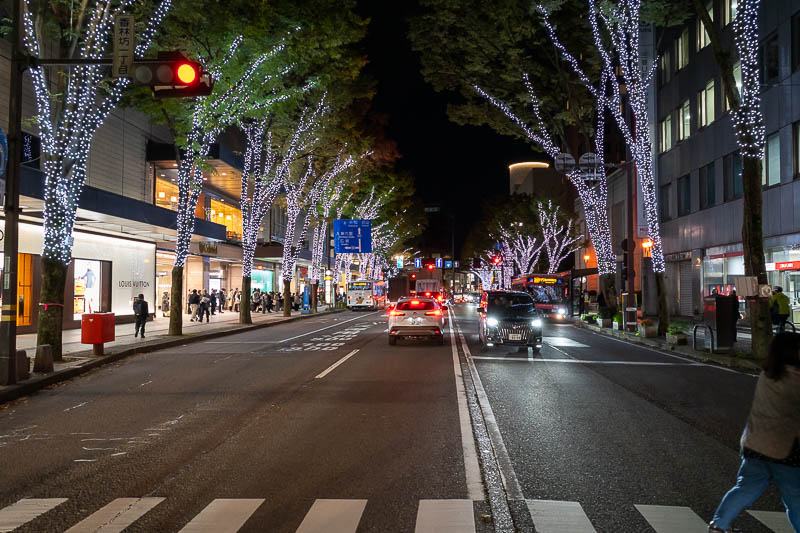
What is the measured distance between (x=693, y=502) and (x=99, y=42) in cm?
1532

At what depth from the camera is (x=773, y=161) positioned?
2719cm

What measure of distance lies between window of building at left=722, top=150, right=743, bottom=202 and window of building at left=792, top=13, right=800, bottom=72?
5832 millimetres

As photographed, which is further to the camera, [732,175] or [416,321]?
[732,175]

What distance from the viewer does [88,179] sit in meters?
28.1

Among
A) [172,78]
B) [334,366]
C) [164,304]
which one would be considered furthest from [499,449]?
[164,304]

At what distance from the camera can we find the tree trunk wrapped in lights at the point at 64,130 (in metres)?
15.3

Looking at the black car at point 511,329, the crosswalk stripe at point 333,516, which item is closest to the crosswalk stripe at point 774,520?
the crosswalk stripe at point 333,516

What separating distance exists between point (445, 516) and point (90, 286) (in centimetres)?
2918

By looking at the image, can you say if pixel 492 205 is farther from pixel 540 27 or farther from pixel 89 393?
pixel 89 393

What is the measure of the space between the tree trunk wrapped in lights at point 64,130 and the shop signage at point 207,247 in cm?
2355

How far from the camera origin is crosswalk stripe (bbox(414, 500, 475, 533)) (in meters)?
5.21

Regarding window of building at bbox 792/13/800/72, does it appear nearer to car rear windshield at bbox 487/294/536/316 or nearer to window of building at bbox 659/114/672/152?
car rear windshield at bbox 487/294/536/316

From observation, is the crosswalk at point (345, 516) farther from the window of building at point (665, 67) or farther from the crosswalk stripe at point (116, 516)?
the window of building at point (665, 67)

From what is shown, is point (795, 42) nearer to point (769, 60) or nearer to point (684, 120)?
point (769, 60)
